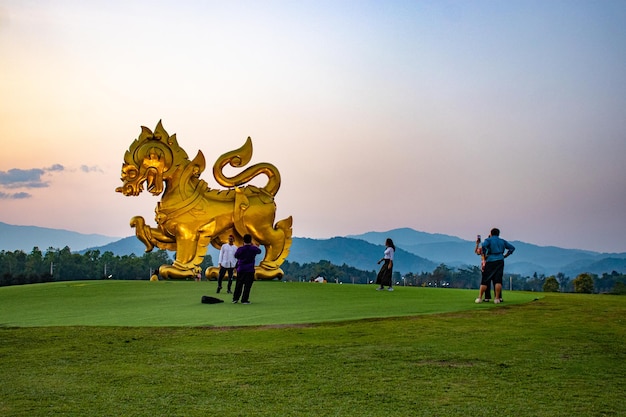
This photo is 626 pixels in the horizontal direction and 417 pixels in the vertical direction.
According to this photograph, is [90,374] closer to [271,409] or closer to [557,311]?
[271,409]

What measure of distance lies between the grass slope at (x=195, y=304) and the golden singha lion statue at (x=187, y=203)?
145cm

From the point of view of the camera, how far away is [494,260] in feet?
62.0

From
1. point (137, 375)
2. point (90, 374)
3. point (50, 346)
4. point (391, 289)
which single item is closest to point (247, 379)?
point (137, 375)

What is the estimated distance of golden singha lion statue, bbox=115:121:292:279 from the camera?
26078 millimetres

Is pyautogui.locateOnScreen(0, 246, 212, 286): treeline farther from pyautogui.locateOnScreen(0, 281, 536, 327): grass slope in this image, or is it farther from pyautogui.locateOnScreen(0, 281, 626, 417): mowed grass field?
pyautogui.locateOnScreen(0, 281, 626, 417): mowed grass field

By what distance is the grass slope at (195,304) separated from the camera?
52.6 feet

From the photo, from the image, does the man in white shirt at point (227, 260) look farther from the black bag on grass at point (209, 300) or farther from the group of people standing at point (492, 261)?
the group of people standing at point (492, 261)

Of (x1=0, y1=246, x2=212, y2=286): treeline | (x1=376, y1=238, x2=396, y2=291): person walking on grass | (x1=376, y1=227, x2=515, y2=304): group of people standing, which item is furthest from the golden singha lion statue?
(x1=0, y1=246, x2=212, y2=286): treeline

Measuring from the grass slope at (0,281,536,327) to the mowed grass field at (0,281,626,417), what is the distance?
106 mm

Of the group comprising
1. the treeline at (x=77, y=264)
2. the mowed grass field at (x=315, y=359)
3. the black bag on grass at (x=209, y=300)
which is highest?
the treeline at (x=77, y=264)

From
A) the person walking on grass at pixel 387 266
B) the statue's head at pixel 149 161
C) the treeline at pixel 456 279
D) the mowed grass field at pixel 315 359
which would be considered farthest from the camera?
the treeline at pixel 456 279

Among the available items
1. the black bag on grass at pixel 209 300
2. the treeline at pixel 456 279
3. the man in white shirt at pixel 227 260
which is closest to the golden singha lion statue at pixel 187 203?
the man in white shirt at pixel 227 260

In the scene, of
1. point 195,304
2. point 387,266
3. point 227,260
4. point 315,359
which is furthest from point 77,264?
point 315,359

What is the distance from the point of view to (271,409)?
28.2ft
